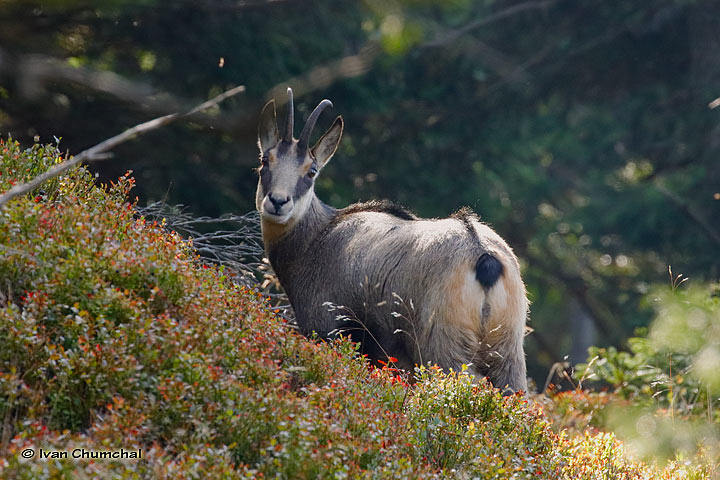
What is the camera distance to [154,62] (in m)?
12.6

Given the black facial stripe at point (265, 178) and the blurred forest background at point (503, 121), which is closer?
the black facial stripe at point (265, 178)

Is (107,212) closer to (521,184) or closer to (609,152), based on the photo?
(521,184)

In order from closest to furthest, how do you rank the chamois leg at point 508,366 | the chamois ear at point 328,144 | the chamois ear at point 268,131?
the chamois leg at point 508,366, the chamois ear at point 268,131, the chamois ear at point 328,144

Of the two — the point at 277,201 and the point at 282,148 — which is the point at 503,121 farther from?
the point at 277,201

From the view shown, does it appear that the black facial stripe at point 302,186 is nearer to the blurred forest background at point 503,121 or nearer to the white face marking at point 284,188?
the white face marking at point 284,188

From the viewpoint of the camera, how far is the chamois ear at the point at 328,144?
8.90 meters

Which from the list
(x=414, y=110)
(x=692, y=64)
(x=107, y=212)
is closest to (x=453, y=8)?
(x=107, y=212)

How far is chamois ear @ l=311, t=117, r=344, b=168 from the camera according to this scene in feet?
29.2

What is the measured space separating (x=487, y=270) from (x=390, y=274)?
961 mm

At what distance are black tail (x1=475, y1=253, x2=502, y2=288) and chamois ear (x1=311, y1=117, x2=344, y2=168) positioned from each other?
2.68 metres

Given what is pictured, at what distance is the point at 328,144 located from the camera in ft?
29.6

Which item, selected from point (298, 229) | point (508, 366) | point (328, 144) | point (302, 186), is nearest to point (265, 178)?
point (302, 186)

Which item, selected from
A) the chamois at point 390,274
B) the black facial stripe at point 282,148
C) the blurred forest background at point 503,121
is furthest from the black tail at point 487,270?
the blurred forest background at point 503,121

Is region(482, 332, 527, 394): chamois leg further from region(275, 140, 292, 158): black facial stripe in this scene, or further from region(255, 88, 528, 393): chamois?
region(275, 140, 292, 158): black facial stripe
